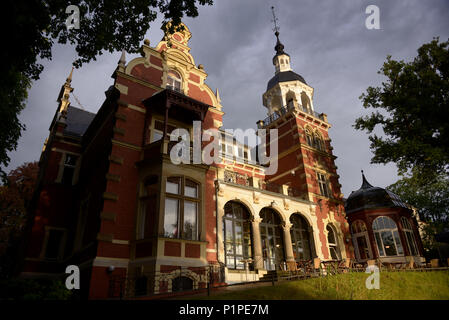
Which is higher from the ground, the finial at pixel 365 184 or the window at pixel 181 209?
the finial at pixel 365 184

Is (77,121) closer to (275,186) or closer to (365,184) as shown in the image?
(275,186)

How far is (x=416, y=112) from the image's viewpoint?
18.8m

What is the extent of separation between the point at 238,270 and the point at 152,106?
10.7 m

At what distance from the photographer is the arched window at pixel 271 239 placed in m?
19.3

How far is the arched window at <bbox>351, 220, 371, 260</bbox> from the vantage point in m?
25.2

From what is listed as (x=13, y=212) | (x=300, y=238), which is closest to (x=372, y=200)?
(x=300, y=238)

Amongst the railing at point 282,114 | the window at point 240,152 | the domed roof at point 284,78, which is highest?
the domed roof at point 284,78

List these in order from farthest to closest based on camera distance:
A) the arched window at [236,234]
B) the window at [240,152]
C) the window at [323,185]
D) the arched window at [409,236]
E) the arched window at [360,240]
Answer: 1. the window at [240,152]
2. the window at [323,185]
3. the arched window at [360,240]
4. the arched window at [409,236]
5. the arched window at [236,234]

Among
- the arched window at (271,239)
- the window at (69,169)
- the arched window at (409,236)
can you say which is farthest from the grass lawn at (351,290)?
the window at (69,169)

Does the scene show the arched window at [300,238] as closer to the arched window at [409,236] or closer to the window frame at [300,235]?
the window frame at [300,235]

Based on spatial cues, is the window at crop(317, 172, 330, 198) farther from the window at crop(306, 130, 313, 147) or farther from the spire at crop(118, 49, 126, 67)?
the spire at crop(118, 49, 126, 67)

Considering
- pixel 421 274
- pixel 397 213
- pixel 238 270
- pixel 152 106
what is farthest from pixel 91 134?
pixel 397 213

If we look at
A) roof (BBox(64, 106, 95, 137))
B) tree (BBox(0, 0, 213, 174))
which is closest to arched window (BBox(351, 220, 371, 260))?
tree (BBox(0, 0, 213, 174))

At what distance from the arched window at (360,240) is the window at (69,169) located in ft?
80.2
